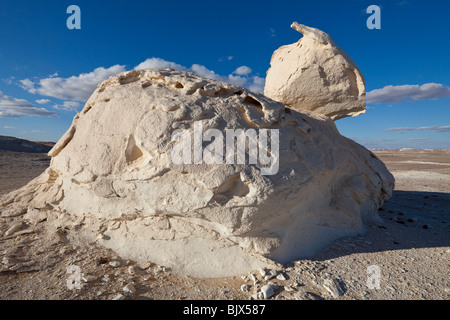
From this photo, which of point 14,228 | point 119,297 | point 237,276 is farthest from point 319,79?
point 14,228

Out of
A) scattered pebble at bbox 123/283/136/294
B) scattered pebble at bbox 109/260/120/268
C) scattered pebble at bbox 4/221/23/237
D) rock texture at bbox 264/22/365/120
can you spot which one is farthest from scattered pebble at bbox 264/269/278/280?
scattered pebble at bbox 4/221/23/237

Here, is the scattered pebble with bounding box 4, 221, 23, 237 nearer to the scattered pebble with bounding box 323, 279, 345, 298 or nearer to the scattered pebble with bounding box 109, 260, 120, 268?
the scattered pebble with bounding box 109, 260, 120, 268

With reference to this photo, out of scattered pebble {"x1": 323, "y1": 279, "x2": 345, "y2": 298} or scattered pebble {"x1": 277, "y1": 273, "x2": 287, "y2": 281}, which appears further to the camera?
scattered pebble {"x1": 277, "y1": 273, "x2": 287, "y2": 281}

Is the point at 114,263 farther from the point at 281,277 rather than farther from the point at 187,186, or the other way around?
the point at 281,277

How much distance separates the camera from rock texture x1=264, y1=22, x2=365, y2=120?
4.21 meters

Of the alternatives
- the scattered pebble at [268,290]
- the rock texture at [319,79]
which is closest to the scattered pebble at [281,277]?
the scattered pebble at [268,290]

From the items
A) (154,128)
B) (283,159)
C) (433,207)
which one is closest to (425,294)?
(283,159)

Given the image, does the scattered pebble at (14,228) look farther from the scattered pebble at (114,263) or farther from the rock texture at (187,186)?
the scattered pebble at (114,263)

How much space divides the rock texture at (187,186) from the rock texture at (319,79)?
875 millimetres

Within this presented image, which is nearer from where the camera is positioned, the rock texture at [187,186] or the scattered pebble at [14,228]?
the rock texture at [187,186]

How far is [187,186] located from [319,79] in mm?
3061

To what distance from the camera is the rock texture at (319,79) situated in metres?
4.21

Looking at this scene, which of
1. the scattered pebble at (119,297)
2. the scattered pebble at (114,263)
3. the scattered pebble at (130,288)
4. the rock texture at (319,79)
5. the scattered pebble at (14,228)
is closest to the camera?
the scattered pebble at (119,297)

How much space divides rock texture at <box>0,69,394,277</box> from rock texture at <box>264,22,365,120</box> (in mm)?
875
